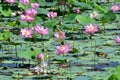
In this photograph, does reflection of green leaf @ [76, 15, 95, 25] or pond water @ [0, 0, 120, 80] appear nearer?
pond water @ [0, 0, 120, 80]

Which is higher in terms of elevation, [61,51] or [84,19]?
[84,19]

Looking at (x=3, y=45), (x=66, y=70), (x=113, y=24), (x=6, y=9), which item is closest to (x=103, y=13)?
(x=113, y=24)

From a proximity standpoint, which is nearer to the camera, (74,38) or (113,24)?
(74,38)

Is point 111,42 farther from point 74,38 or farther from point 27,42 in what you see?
point 27,42

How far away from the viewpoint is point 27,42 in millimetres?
4684

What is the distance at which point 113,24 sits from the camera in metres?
5.54

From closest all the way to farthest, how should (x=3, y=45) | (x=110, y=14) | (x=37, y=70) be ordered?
1. (x=37, y=70)
2. (x=3, y=45)
3. (x=110, y=14)

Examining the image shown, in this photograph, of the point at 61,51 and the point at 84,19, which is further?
the point at 84,19

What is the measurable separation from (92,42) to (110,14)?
79cm

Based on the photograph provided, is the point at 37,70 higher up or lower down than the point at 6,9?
lower down

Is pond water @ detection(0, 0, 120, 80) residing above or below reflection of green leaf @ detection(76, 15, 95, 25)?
below

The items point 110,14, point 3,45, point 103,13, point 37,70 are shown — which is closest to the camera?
point 37,70

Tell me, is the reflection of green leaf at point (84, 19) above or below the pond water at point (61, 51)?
above

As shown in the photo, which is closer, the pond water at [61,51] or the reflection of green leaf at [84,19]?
the pond water at [61,51]
